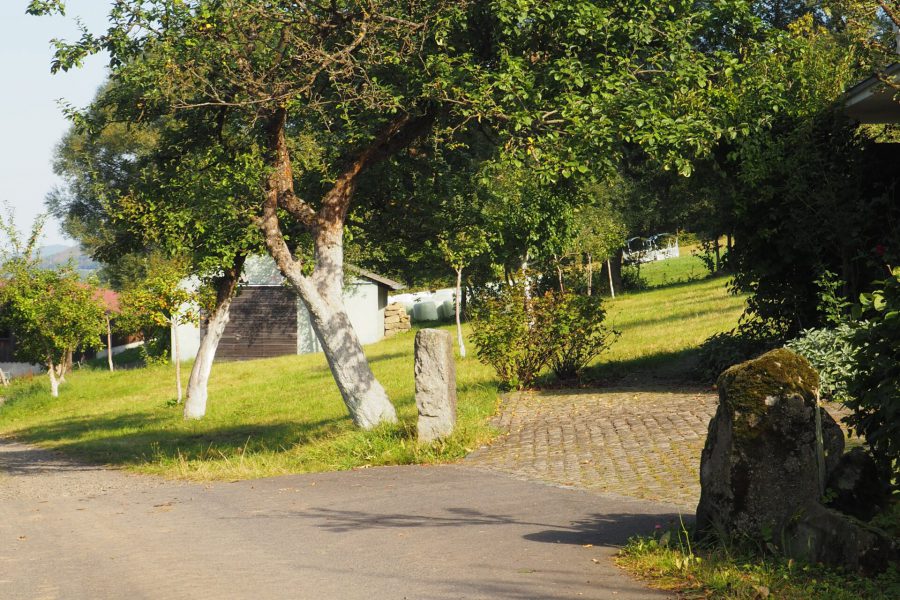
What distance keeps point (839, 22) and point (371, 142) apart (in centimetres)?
710

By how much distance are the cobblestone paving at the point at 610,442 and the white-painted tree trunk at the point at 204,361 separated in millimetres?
7956

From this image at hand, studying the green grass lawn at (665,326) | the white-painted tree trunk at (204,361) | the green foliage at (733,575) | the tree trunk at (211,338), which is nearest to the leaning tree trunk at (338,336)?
the green grass lawn at (665,326)

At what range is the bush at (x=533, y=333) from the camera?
18516 millimetres

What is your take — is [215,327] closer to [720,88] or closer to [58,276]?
[720,88]

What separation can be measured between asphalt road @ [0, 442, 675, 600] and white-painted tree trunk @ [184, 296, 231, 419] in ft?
33.7

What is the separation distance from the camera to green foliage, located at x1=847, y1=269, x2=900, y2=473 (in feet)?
18.5

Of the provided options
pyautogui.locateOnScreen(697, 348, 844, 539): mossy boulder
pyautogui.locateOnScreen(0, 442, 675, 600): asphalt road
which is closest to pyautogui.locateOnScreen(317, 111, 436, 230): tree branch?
pyautogui.locateOnScreen(0, 442, 675, 600): asphalt road

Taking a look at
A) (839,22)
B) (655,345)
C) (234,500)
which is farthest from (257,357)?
(839,22)

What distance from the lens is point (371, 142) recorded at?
1480cm

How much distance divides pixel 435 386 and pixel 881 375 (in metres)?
7.53

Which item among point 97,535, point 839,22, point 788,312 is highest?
point 839,22

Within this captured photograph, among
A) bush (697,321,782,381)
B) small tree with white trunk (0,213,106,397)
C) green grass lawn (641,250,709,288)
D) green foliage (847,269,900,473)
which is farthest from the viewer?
green grass lawn (641,250,709,288)

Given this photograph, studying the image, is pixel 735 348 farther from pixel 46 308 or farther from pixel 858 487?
pixel 46 308

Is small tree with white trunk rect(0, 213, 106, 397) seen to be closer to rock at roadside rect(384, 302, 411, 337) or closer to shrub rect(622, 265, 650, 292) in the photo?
rock at roadside rect(384, 302, 411, 337)
